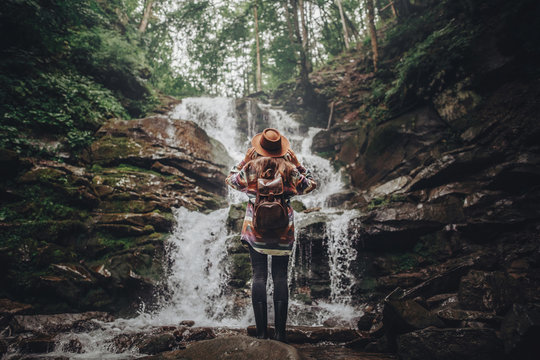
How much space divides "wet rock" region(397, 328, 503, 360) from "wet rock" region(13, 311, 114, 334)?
574 centimetres

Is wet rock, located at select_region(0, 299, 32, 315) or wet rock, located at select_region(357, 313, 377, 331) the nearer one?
wet rock, located at select_region(357, 313, 377, 331)

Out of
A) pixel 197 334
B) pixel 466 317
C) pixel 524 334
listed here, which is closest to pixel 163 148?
pixel 197 334

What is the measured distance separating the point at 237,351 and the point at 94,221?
21.2ft

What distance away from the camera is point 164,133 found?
33.4ft

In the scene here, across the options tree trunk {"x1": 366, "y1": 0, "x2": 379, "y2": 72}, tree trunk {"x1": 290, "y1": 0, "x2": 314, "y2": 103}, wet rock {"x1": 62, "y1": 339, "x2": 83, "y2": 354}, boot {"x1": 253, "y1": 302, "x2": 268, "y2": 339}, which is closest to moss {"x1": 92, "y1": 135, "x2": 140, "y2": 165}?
wet rock {"x1": 62, "y1": 339, "x2": 83, "y2": 354}

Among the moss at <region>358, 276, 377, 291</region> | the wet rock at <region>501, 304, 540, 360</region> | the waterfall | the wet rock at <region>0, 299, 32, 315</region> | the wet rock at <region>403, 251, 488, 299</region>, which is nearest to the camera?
the wet rock at <region>501, 304, 540, 360</region>

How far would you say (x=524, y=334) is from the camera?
1970mm

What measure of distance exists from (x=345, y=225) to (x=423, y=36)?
1025cm

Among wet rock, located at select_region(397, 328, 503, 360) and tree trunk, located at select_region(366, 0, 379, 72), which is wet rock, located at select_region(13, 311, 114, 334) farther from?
tree trunk, located at select_region(366, 0, 379, 72)

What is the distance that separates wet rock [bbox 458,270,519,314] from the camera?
9.49 ft

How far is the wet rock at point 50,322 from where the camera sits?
453cm

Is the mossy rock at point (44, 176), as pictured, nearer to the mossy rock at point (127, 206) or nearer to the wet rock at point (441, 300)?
the mossy rock at point (127, 206)

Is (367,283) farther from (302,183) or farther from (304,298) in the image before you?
(302,183)

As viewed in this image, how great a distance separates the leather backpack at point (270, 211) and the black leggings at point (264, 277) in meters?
0.27
